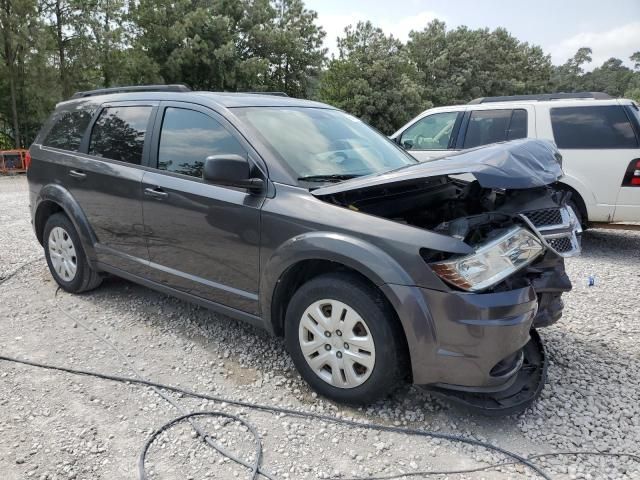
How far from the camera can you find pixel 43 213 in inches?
180

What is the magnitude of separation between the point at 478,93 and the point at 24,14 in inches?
1190

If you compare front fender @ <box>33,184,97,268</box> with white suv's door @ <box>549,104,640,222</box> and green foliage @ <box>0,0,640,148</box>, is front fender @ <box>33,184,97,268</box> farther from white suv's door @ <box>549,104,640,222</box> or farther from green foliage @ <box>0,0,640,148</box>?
green foliage @ <box>0,0,640,148</box>

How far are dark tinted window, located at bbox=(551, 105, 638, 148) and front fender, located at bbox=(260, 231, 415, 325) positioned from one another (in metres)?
4.75

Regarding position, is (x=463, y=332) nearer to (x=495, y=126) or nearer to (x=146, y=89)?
(x=146, y=89)

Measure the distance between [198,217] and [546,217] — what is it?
2.18 meters

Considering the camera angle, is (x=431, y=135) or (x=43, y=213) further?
(x=431, y=135)

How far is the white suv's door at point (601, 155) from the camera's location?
5719 millimetres

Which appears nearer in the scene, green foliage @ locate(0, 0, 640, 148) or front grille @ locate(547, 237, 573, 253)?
front grille @ locate(547, 237, 573, 253)

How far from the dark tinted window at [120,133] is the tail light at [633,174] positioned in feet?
17.6

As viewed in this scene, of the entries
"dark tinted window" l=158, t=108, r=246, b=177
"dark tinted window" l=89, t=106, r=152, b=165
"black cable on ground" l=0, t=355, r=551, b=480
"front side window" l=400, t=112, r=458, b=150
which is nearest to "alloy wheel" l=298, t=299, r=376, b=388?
"black cable on ground" l=0, t=355, r=551, b=480

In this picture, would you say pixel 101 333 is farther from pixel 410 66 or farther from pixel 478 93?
pixel 478 93

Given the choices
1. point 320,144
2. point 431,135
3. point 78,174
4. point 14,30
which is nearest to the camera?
point 320,144

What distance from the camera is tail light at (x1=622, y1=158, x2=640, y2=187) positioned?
5.62 meters

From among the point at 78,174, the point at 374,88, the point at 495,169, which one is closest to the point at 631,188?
the point at 495,169
